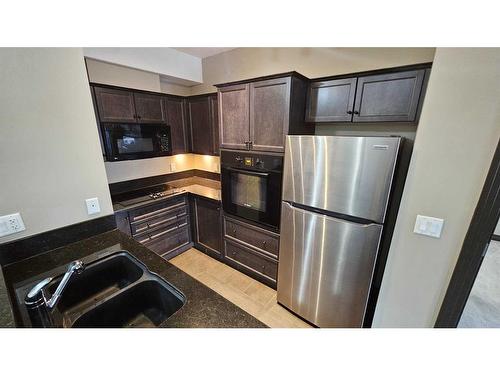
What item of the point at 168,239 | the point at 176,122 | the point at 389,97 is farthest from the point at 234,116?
the point at 168,239

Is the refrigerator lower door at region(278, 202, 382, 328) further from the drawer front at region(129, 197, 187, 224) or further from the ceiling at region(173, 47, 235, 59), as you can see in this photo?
the ceiling at region(173, 47, 235, 59)

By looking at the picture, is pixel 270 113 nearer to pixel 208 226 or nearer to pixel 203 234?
Answer: pixel 208 226

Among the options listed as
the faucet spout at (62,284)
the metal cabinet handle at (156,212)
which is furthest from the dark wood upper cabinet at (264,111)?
the faucet spout at (62,284)

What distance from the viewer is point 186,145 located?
2.79m

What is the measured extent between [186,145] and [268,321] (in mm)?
2439

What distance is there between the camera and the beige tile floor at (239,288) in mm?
1804

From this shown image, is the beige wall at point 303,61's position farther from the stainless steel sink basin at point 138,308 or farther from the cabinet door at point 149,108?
the stainless steel sink basin at point 138,308

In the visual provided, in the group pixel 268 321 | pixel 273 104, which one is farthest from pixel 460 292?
pixel 273 104

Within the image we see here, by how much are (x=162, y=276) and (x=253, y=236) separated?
4.06ft

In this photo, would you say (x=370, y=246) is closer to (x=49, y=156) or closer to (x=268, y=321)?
(x=268, y=321)

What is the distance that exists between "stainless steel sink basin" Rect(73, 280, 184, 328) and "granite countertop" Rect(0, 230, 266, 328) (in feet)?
0.23

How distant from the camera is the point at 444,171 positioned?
101 cm

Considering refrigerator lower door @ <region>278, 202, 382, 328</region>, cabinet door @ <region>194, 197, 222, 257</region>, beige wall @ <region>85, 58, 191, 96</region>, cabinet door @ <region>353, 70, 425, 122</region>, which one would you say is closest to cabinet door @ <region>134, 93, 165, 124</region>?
beige wall @ <region>85, 58, 191, 96</region>
